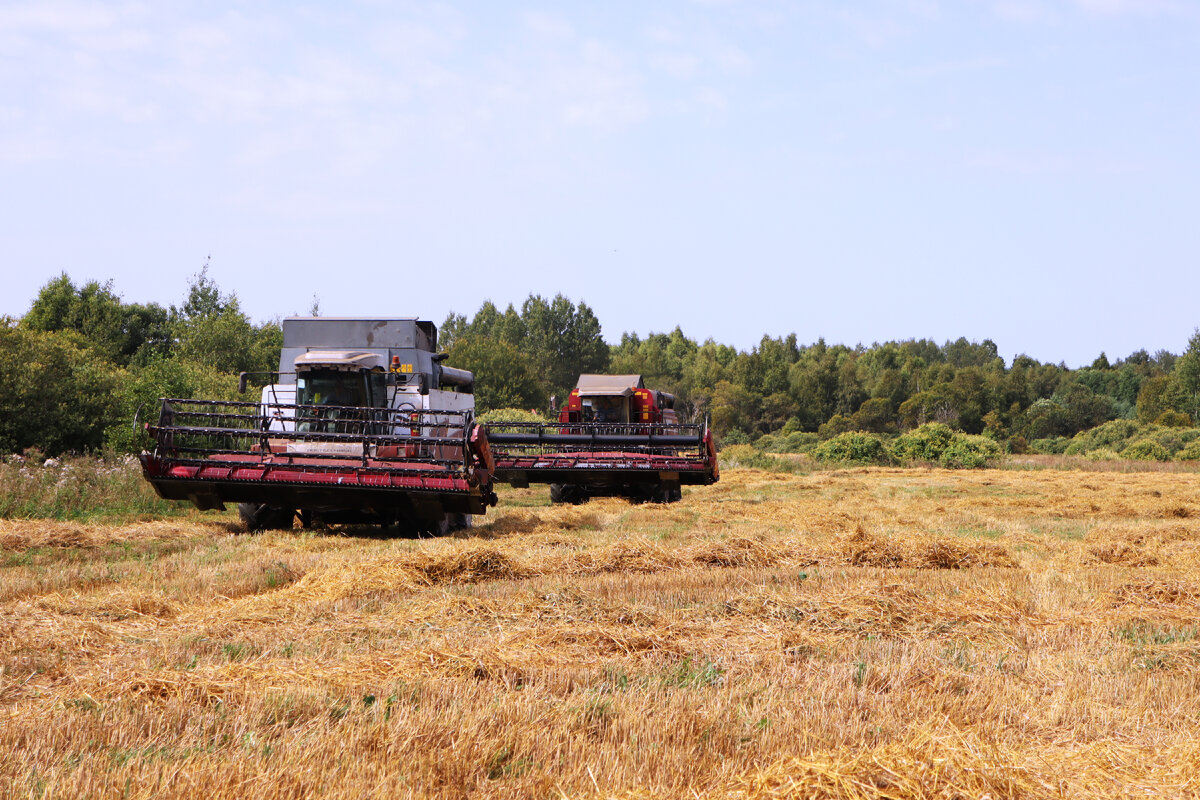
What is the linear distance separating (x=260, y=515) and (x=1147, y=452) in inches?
1804

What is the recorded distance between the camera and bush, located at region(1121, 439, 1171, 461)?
45469 millimetres

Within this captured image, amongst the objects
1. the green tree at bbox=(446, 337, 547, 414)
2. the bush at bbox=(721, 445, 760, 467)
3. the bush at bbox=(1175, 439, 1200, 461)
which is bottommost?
the bush at bbox=(1175, 439, 1200, 461)

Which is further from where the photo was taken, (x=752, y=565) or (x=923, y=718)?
(x=752, y=565)

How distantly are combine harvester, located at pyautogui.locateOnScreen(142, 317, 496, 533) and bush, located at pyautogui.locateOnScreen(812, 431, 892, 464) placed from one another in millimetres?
29370

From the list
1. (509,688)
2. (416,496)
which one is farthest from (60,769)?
(416,496)

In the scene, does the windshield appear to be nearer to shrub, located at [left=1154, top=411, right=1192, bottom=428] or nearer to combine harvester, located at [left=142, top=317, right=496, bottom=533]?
combine harvester, located at [left=142, top=317, right=496, bottom=533]

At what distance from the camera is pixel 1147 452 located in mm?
46188

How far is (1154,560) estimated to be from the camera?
909cm

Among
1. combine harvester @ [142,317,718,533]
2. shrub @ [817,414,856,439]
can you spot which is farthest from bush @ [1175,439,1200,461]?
combine harvester @ [142,317,718,533]

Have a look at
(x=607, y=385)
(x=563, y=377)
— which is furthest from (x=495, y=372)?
(x=607, y=385)

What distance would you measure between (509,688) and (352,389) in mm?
9463

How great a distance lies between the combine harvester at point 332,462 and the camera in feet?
35.1

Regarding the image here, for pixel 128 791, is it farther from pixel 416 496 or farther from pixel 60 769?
pixel 416 496

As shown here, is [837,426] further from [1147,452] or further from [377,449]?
[377,449]
